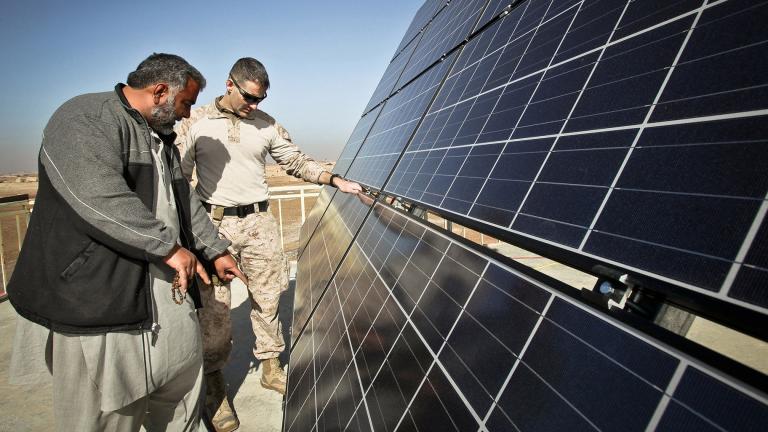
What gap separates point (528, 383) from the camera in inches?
36.1

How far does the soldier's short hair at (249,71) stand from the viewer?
3.61 m

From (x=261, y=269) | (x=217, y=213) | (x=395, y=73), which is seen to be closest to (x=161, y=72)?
(x=217, y=213)

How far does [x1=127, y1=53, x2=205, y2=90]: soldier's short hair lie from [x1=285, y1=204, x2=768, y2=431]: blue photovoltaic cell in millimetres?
1902

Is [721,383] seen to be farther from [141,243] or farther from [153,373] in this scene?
[153,373]

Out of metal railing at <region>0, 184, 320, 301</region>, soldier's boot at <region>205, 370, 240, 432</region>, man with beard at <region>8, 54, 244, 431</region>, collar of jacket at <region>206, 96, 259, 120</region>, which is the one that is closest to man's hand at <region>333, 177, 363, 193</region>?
metal railing at <region>0, 184, 320, 301</region>

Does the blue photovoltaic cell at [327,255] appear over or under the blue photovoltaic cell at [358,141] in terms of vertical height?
under

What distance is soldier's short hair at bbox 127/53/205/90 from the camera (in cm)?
238

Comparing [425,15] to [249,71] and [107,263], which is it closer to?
[249,71]

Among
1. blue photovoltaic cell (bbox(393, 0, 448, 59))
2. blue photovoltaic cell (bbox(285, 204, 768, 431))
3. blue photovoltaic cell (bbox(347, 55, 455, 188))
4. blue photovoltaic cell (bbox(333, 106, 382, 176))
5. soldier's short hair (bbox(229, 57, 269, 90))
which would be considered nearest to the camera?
blue photovoltaic cell (bbox(285, 204, 768, 431))

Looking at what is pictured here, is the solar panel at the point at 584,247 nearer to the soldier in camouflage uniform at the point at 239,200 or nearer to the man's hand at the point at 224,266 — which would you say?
the man's hand at the point at 224,266

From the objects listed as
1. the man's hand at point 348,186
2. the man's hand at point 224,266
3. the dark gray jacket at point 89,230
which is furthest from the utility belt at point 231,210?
the dark gray jacket at point 89,230

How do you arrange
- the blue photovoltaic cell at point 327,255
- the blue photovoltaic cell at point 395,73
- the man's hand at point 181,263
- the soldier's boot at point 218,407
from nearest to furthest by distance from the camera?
the man's hand at point 181,263 < the blue photovoltaic cell at point 327,255 < the soldier's boot at point 218,407 < the blue photovoltaic cell at point 395,73

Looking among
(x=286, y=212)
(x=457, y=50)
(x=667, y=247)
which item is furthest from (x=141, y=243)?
(x=286, y=212)

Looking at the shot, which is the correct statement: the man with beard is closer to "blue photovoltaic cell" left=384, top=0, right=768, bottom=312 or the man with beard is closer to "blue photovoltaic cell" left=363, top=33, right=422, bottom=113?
"blue photovoltaic cell" left=384, top=0, right=768, bottom=312
